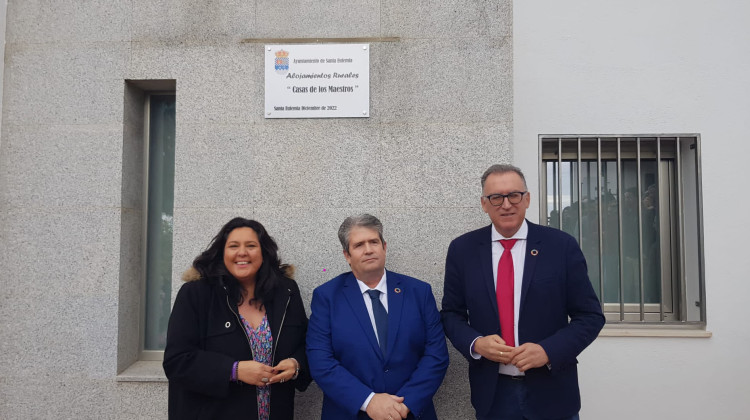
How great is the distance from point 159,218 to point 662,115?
4640 millimetres

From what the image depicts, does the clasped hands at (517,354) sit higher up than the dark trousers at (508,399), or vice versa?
the clasped hands at (517,354)

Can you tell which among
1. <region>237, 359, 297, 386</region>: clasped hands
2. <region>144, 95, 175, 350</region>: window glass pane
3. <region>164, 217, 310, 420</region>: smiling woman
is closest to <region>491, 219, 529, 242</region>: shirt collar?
<region>164, 217, 310, 420</region>: smiling woman

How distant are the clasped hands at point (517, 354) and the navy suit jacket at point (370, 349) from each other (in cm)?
37

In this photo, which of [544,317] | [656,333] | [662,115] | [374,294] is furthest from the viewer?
[662,115]

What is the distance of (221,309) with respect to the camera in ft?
8.79

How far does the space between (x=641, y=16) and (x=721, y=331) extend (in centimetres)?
304

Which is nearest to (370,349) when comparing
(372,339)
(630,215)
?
(372,339)

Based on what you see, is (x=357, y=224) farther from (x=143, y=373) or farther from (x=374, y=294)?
(x=143, y=373)

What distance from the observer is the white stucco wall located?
438 centimetres

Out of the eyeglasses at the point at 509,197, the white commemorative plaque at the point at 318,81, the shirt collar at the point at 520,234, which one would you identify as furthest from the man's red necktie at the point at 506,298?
the white commemorative plaque at the point at 318,81

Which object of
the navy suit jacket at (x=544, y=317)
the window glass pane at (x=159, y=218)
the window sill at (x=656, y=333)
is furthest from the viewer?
the window sill at (x=656, y=333)

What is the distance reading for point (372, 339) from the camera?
2.60 metres

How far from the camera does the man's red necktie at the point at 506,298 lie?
252 cm

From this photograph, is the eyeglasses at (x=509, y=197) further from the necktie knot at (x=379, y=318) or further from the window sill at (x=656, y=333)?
the window sill at (x=656, y=333)
